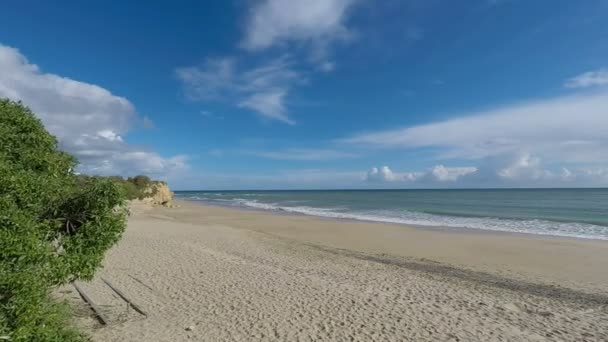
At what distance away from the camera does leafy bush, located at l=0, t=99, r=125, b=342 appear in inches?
132

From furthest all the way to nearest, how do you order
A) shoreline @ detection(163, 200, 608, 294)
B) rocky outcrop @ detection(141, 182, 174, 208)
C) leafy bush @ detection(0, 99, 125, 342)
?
rocky outcrop @ detection(141, 182, 174, 208) < shoreline @ detection(163, 200, 608, 294) < leafy bush @ detection(0, 99, 125, 342)

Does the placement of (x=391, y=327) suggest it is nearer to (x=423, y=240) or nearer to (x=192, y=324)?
(x=192, y=324)

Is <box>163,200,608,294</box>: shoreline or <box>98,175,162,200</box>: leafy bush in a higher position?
<box>98,175,162,200</box>: leafy bush

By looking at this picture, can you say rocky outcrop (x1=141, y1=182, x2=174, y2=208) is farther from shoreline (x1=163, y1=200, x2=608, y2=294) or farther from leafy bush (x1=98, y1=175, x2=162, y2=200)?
shoreline (x1=163, y1=200, x2=608, y2=294)

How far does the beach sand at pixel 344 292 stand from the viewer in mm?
6816

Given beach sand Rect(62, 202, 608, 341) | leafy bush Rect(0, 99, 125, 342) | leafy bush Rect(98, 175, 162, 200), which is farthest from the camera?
leafy bush Rect(98, 175, 162, 200)

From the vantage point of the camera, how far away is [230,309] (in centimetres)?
781

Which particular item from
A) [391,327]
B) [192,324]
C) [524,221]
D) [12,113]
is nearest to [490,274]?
[391,327]

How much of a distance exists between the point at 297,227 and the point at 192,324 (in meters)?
18.0

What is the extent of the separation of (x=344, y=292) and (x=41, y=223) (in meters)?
6.79

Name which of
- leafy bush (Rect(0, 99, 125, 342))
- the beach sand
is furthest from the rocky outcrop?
leafy bush (Rect(0, 99, 125, 342))

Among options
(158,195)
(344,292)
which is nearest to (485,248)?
(344,292)

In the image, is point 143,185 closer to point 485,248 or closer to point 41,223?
point 485,248

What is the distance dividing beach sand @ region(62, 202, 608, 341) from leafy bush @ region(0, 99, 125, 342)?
8.96 ft
